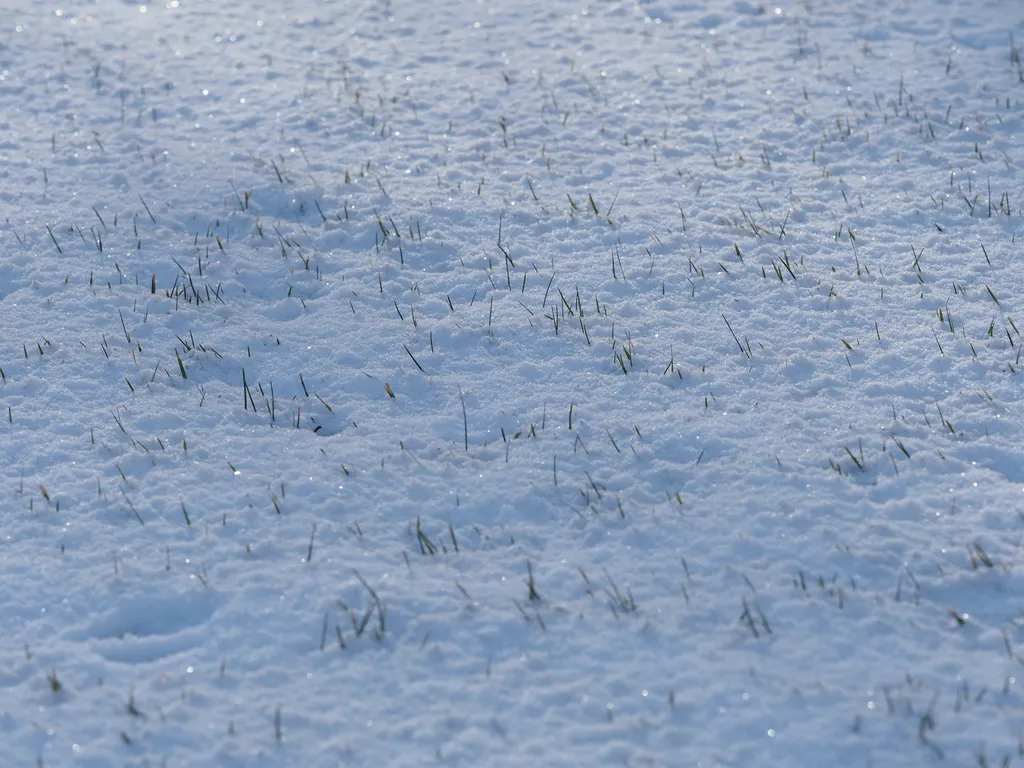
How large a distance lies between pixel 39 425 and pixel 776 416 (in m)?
3.37

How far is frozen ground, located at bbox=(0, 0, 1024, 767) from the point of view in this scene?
11.1 feet

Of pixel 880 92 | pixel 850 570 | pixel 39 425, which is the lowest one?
pixel 850 570

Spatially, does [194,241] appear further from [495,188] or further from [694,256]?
[694,256]

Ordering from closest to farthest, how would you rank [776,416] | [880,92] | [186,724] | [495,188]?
[186,724], [776,416], [495,188], [880,92]

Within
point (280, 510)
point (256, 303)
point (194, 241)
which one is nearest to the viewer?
point (280, 510)

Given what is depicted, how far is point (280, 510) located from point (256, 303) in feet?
6.04

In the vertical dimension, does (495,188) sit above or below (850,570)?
above

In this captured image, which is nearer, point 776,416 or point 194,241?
point 776,416

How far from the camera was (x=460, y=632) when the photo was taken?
143 inches

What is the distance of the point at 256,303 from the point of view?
224 inches

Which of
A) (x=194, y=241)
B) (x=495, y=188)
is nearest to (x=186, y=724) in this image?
(x=194, y=241)

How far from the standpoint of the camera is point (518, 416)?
186 inches

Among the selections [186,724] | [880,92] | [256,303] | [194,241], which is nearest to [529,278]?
[256,303]

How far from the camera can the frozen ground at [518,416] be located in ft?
11.1
